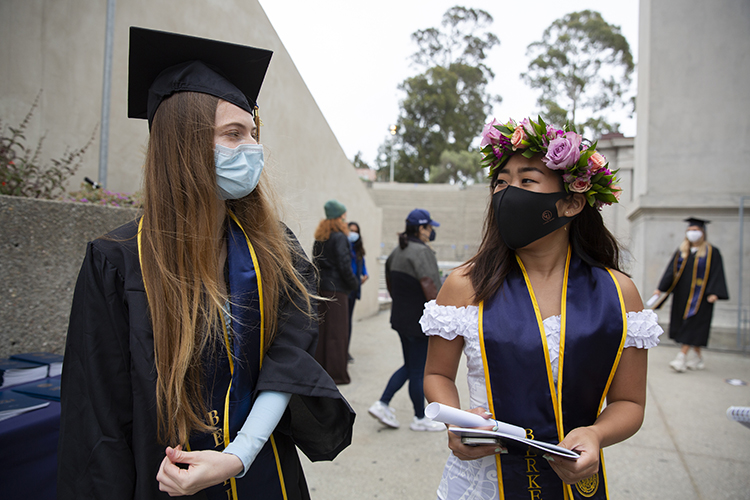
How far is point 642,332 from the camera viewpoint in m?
1.51

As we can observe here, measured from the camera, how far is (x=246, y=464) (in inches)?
47.4

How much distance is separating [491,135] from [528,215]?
0.33m

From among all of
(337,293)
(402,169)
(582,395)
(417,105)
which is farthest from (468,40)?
(582,395)

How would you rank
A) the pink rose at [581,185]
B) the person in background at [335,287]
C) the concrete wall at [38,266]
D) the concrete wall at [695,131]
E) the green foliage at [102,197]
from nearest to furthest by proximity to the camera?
the pink rose at [581,185] < the concrete wall at [38,266] < the green foliage at [102,197] < the person in background at [335,287] < the concrete wall at [695,131]

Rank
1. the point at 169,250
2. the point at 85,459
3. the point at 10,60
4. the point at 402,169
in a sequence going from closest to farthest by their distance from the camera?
the point at 85,459, the point at 169,250, the point at 10,60, the point at 402,169

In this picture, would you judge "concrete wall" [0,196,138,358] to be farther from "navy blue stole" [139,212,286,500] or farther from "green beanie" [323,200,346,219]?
"green beanie" [323,200,346,219]

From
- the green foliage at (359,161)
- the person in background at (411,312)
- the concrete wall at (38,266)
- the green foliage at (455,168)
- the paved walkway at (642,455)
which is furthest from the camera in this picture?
the green foliage at (359,161)

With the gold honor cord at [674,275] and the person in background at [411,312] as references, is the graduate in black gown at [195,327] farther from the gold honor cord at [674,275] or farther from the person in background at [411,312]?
the gold honor cord at [674,275]

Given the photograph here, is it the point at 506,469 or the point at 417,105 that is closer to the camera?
the point at 506,469

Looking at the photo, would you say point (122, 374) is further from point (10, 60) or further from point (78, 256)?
point (10, 60)

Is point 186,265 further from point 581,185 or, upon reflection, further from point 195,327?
point 581,185

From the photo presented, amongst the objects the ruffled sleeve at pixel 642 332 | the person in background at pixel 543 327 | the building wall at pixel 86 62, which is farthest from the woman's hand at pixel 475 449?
the building wall at pixel 86 62

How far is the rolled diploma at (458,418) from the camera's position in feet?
3.86

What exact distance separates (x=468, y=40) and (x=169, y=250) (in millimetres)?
54258
